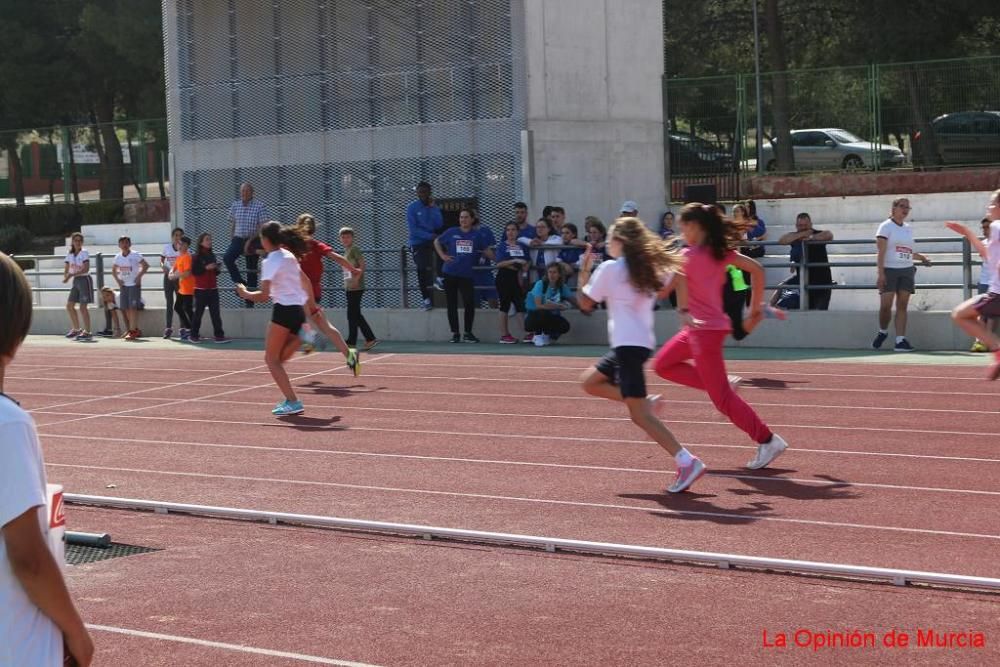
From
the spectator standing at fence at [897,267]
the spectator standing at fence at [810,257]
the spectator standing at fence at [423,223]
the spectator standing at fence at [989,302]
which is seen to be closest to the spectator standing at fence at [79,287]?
the spectator standing at fence at [423,223]

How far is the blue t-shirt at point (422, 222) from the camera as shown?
A: 72.8 feet

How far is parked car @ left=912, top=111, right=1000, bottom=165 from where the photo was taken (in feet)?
86.9

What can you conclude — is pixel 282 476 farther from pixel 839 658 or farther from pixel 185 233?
pixel 185 233

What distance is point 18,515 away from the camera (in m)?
3.19

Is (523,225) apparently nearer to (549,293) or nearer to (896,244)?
(549,293)

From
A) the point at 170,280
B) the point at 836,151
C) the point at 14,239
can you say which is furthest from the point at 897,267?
the point at 14,239

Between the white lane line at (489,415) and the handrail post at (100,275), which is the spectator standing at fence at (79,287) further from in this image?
the white lane line at (489,415)

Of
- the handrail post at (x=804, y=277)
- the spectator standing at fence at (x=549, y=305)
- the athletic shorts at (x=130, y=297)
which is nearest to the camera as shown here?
the handrail post at (x=804, y=277)

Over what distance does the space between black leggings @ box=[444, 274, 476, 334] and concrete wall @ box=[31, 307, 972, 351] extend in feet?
1.58

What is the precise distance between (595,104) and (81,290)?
32.6 feet

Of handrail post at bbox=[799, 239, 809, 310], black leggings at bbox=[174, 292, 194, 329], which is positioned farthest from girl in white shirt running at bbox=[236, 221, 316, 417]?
black leggings at bbox=[174, 292, 194, 329]

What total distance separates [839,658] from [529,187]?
1755 cm

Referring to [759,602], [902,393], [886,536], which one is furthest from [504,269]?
[759,602]

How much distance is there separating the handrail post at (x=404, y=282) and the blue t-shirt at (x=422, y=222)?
0.68 meters
